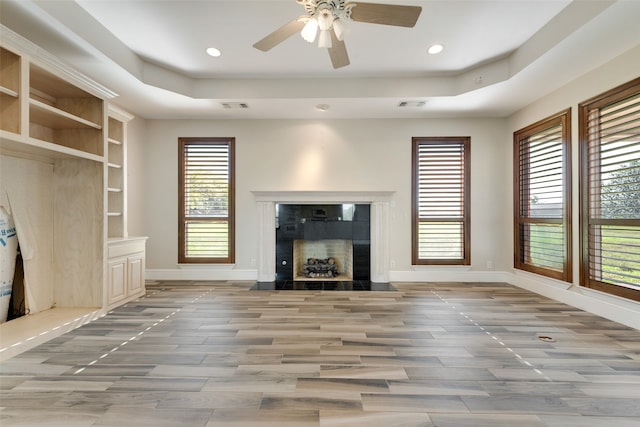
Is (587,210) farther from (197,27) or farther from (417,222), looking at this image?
(197,27)

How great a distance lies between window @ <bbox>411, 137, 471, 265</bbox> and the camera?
5312 millimetres

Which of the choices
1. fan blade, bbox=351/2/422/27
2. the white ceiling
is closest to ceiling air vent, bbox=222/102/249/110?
the white ceiling

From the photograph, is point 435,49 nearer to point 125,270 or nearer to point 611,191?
point 611,191

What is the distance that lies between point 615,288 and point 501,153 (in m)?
2.69

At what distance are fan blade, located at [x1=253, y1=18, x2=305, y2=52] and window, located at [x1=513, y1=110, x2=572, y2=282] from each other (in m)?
3.68

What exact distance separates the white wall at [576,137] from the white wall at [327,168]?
2.42ft

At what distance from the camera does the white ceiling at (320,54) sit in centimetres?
286

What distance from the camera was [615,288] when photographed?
331 cm

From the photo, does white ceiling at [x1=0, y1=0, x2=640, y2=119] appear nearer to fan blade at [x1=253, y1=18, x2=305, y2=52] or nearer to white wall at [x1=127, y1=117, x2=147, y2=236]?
white wall at [x1=127, y1=117, x2=147, y2=236]

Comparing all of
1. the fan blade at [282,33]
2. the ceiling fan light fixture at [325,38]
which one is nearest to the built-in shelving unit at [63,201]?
the fan blade at [282,33]

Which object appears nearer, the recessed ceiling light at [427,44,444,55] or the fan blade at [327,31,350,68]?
the fan blade at [327,31,350,68]

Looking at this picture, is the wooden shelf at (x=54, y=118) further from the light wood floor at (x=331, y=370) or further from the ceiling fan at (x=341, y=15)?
the ceiling fan at (x=341, y=15)

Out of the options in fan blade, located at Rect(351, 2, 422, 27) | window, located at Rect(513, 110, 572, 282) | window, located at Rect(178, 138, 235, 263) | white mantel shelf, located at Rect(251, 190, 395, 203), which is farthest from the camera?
window, located at Rect(178, 138, 235, 263)

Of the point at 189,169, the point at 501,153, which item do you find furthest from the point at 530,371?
the point at 189,169
